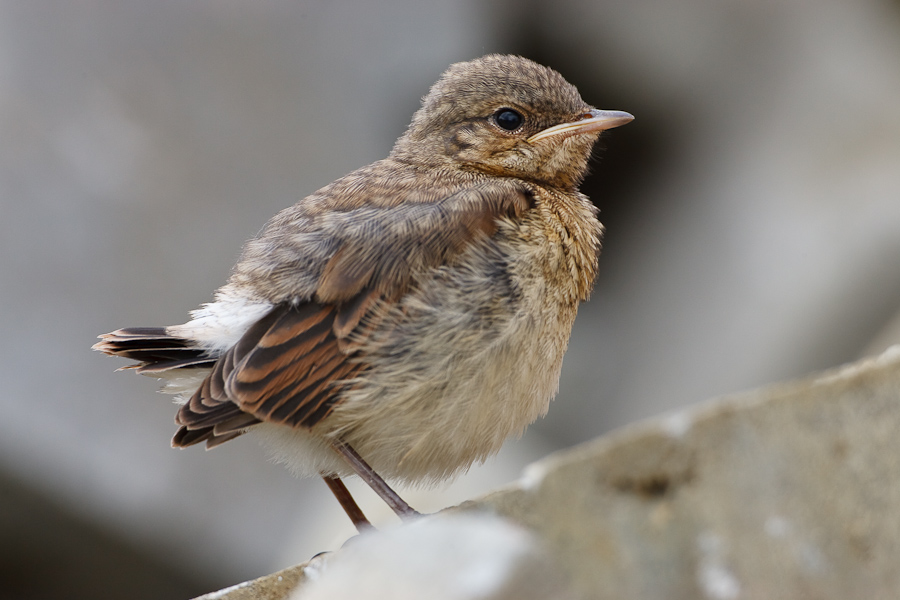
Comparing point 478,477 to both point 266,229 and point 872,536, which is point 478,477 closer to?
point 266,229

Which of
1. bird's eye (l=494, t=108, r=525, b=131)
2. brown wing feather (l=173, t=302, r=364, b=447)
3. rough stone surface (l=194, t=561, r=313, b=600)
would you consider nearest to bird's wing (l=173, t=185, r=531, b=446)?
brown wing feather (l=173, t=302, r=364, b=447)

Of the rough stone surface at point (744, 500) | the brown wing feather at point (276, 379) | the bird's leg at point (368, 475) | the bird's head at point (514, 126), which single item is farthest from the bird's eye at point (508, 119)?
the rough stone surface at point (744, 500)

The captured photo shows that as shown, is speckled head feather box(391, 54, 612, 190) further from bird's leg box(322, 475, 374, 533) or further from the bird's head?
bird's leg box(322, 475, 374, 533)

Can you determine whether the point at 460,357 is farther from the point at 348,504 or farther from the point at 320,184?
the point at 320,184

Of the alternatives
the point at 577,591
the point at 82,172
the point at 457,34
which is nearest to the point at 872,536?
the point at 577,591

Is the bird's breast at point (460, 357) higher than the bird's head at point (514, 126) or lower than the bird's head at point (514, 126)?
lower

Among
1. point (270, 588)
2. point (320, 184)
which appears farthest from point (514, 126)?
point (320, 184)

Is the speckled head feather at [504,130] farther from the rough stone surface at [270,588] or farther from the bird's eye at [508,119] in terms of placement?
the rough stone surface at [270,588]
